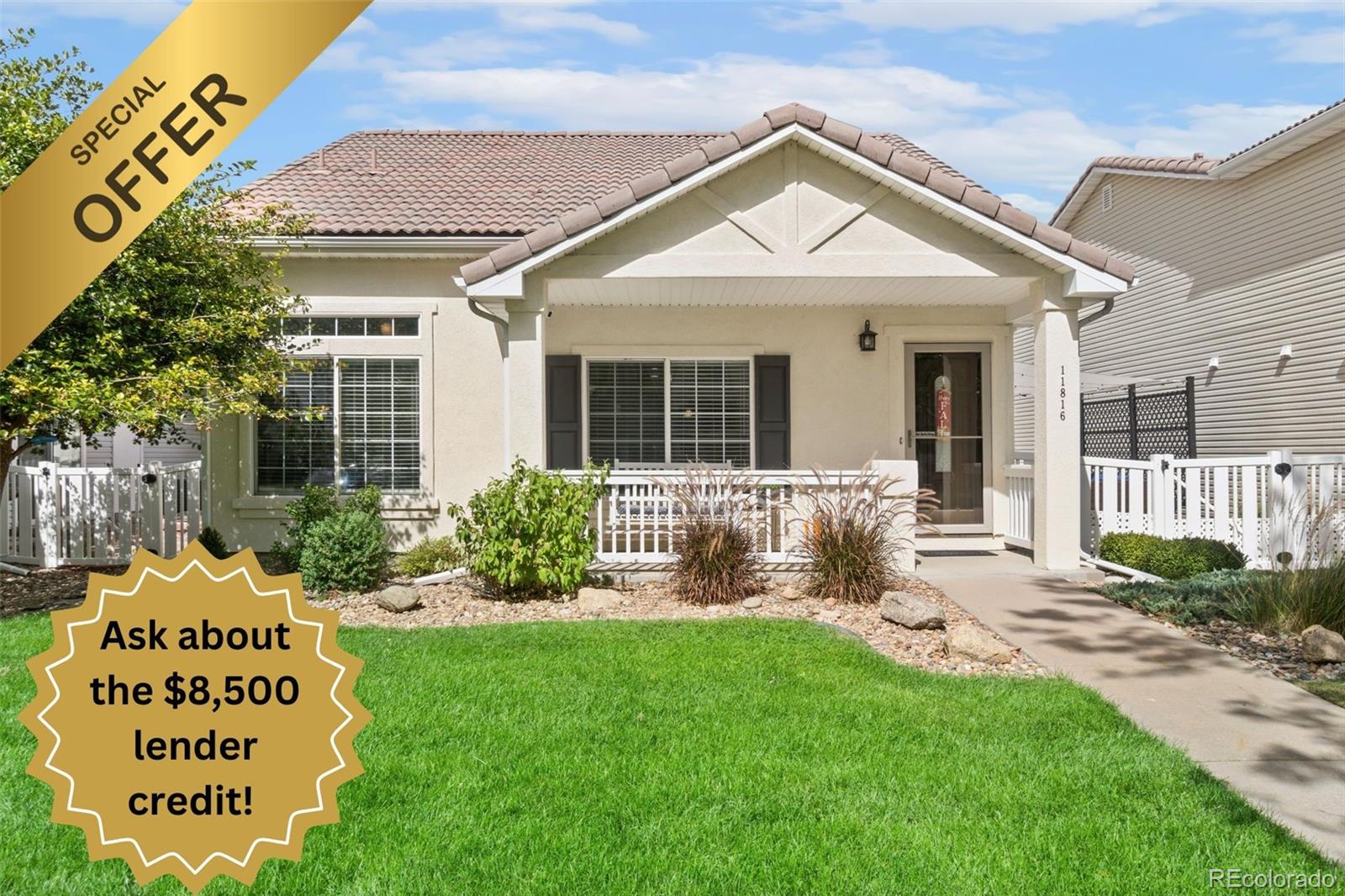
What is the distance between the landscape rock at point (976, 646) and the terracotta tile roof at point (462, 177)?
21.5 ft

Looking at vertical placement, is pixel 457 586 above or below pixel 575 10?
below

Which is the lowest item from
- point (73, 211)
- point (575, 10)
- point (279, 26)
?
point (73, 211)

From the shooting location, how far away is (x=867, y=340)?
37.2 feet

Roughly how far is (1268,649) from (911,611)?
98.9 inches

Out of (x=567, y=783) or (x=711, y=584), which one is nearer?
(x=567, y=783)

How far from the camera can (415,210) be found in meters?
11.0

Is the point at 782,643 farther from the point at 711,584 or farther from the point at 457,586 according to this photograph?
the point at 457,586

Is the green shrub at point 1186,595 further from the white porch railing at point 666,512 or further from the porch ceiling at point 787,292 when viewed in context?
the porch ceiling at point 787,292

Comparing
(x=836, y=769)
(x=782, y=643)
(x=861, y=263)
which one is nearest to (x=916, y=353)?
(x=861, y=263)

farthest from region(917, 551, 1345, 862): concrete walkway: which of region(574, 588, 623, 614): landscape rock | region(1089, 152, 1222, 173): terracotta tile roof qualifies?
region(1089, 152, 1222, 173): terracotta tile roof

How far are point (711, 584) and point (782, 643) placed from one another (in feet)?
5.91

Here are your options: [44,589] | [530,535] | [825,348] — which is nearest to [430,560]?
[530,535]

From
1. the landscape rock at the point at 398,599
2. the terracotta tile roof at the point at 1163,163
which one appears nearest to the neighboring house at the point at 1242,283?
the terracotta tile roof at the point at 1163,163

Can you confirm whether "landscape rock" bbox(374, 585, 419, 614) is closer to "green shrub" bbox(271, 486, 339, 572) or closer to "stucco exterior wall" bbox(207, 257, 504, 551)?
"green shrub" bbox(271, 486, 339, 572)
